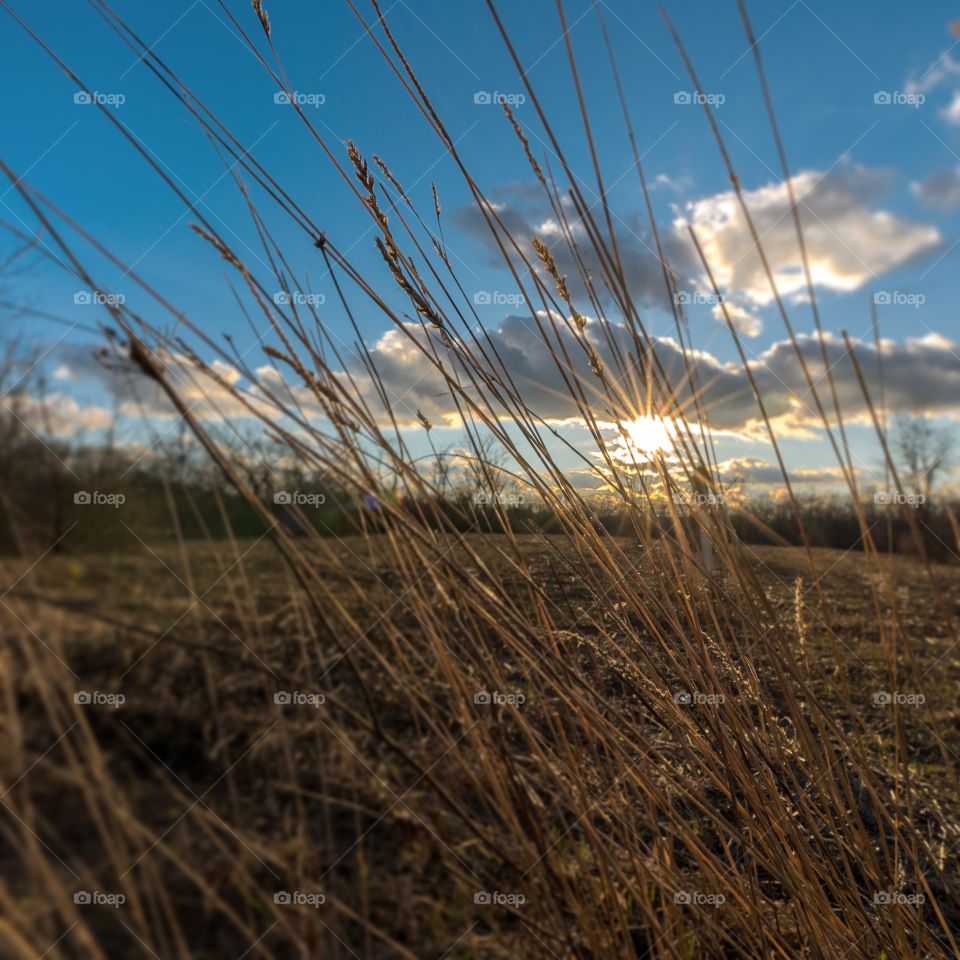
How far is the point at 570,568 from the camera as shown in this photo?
1280 mm

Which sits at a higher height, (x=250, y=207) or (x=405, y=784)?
(x=250, y=207)

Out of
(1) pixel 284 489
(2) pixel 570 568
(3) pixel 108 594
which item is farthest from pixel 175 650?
(2) pixel 570 568

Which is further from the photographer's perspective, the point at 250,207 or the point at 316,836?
the point at 250,207

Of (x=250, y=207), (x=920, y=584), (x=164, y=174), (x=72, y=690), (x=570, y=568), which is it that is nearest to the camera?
(x=72, y=690)

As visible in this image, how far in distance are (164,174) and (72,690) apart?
670mm

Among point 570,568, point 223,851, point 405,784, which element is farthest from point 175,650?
point 570,568

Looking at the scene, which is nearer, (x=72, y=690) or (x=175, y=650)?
(x=72, y=690)

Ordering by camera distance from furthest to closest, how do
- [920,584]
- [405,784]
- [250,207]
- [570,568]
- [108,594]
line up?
[920,584]
[570,568]
[250,207]
[405,784]
[108,594]

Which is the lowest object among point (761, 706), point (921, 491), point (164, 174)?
point (761, 706)

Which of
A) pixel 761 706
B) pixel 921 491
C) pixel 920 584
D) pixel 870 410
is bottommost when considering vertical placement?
pixel 920 584

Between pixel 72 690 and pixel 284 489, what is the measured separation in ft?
1.53

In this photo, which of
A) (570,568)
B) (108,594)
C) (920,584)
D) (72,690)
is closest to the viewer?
(72,690)

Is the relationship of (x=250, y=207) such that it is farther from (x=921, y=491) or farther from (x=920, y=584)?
(x=920, y=584)

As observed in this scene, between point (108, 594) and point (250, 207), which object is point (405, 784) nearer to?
point (108, 594)
